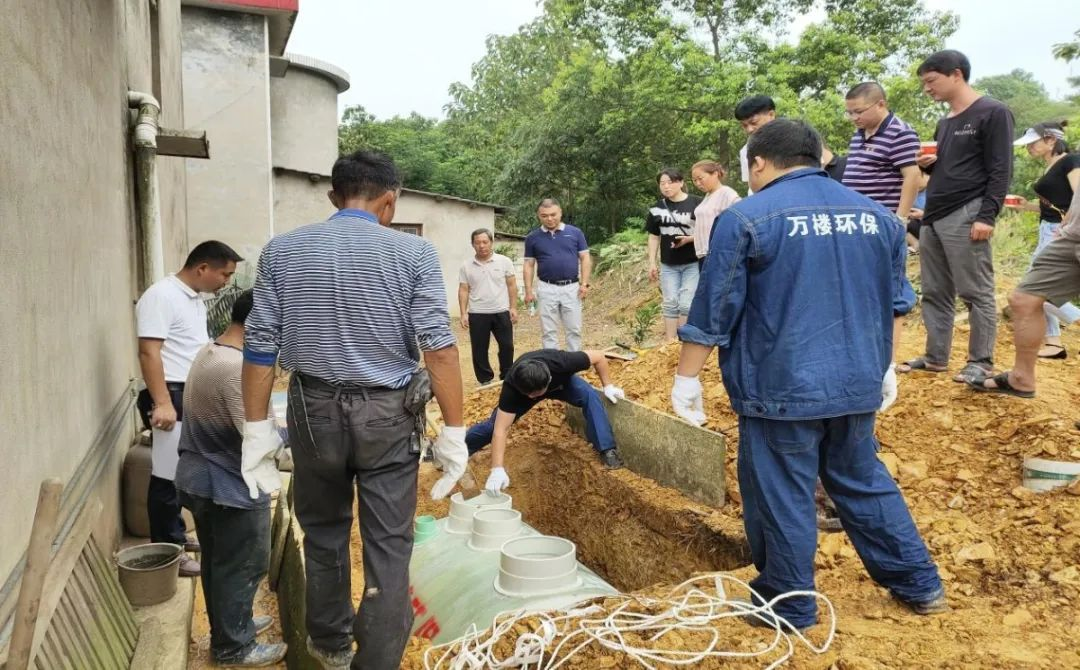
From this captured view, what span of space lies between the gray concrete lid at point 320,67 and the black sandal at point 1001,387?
15.4 metres

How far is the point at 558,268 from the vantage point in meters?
8.12

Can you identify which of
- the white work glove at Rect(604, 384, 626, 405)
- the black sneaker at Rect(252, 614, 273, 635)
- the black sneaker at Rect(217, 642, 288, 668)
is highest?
the white work glove at Rect(604, 384, 626, 405)

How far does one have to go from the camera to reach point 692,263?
24.1 feet

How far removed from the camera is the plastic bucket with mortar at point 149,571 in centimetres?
408

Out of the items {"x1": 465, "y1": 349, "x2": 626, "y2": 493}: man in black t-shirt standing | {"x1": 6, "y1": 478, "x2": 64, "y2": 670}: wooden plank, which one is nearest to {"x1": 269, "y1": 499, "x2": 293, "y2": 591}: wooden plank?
{"x1": 465, "y1": 349, "x2": 626, "y2": 493}: man in black t-shirt standing

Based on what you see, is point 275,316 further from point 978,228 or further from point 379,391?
point 978,228

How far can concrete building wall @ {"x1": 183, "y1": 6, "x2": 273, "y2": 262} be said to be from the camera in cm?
1339

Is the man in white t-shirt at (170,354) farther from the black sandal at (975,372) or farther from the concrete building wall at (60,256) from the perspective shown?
the black sandal at (975,372)

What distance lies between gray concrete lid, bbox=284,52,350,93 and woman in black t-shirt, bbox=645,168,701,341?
39.8 feet

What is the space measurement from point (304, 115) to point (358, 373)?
1628 centimetres

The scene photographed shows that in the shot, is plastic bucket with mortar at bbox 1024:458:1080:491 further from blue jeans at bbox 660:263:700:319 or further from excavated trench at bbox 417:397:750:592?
blue jeans at bbox 660:263:700:319

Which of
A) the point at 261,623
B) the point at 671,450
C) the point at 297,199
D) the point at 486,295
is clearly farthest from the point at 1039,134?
the point at 297,199

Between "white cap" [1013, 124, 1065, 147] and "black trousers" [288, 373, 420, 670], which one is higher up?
"white cap" [1013, 124, 1065, 147]

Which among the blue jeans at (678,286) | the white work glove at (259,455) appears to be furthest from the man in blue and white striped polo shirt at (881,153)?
the white work glove at (259,455)
